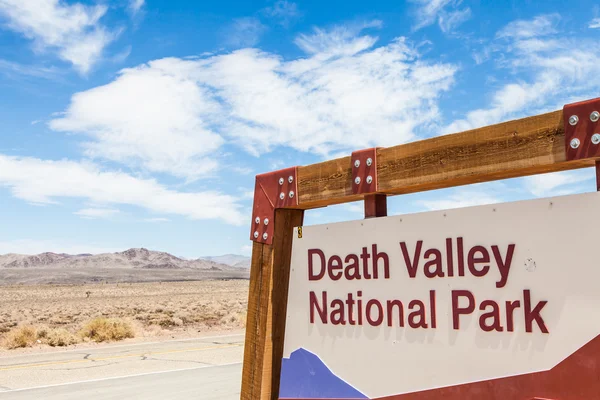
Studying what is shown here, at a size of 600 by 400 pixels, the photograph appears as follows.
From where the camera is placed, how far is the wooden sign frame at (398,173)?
105 inches

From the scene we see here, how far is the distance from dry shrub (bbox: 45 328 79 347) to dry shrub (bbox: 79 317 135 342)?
54cm

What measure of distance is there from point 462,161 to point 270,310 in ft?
5.07

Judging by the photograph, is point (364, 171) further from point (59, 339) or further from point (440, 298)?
point (59, 339)

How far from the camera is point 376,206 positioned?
3383mm

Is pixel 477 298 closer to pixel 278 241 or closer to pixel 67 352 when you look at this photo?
pixel 278 241

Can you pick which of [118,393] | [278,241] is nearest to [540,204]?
[278,241]

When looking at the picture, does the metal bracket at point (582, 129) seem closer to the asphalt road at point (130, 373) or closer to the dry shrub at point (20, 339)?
the asphalt road at point (130, 373)

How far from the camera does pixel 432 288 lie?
9.96 feet

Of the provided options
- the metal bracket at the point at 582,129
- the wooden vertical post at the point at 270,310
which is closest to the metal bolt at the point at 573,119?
the metal bracket at the point at 582,129

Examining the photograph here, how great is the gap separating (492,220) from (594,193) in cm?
47

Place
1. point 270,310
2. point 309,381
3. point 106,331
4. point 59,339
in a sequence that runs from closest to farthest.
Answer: point 309,381, point 270,310, point 59,339, point 106,331

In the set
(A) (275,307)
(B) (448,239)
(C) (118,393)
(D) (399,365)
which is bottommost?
(C) (118,393)

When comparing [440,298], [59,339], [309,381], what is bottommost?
[59,339]

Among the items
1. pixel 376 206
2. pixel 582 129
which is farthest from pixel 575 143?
pixel 376 206
